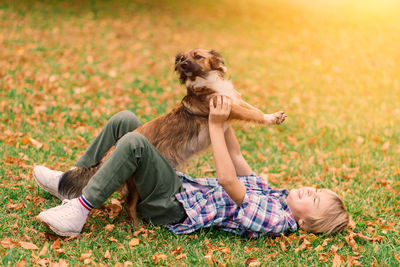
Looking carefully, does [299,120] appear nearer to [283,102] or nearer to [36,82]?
[283,102]

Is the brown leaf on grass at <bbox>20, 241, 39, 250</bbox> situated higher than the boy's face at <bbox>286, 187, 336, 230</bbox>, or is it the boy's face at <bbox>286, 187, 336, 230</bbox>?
the boy's face at <bbox>286, 187, 336, 230</bbox>

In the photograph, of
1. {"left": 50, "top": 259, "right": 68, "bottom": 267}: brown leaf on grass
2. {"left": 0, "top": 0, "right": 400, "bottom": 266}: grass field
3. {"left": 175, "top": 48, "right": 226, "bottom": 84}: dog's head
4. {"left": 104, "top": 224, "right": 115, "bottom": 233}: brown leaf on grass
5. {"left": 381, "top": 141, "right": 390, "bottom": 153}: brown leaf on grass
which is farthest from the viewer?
{"left": 381, "top": 141, "right": 390, "bottom": 153}: brown leaf on grass

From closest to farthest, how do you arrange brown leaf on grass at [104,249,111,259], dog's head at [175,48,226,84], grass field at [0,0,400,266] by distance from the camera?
brown leaf on grass at [104,249,111,259]
grass field at [0,0,400,266]
dog's head at [175,48,226,84]

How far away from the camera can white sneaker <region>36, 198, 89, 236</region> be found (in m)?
3.01

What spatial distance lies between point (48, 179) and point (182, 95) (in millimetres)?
4465

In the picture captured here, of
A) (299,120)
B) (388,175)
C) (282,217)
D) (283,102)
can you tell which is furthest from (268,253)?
(283,102)

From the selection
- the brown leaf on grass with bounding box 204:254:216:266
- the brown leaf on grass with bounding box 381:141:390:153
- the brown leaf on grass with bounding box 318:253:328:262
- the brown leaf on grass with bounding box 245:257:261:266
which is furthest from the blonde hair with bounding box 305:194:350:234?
the brown leaf on grass with bounding box 381:141:390:153

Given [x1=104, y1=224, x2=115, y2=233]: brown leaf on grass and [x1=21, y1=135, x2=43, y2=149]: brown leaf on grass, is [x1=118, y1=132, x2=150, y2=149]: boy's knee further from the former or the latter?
[x1=21, y1=135, x2=43, y2=149]: brown leaf on grass

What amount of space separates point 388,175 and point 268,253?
2489mm

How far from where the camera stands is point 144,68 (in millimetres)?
9391

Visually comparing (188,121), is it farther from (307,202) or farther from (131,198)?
(307,202)

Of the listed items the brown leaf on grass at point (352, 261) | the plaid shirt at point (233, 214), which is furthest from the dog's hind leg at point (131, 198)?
the brown leaf on grass at point (352, 261)

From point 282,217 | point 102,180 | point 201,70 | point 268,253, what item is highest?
point 201,70

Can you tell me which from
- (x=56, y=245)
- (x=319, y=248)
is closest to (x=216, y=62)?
(x=319, y=248)
